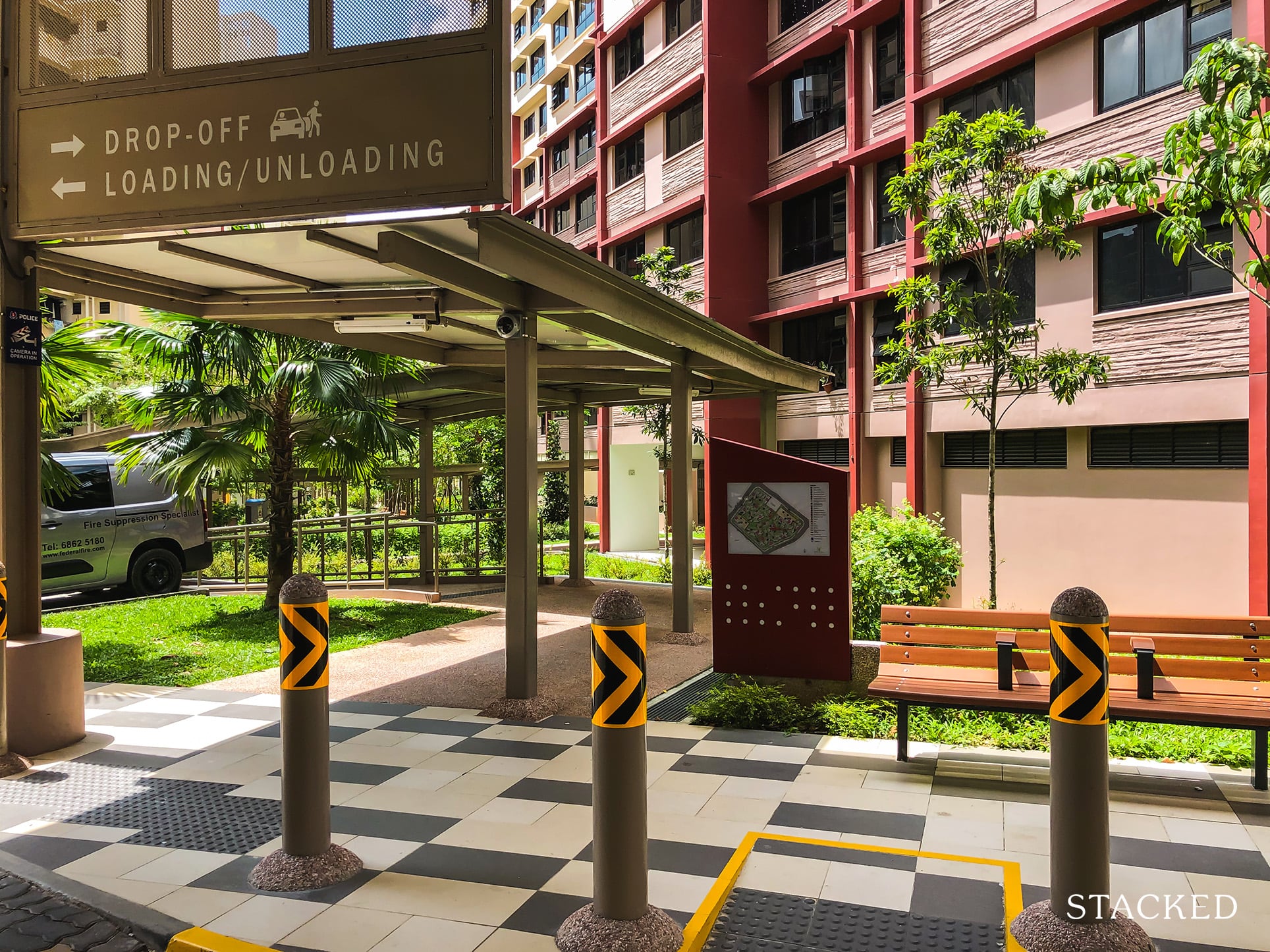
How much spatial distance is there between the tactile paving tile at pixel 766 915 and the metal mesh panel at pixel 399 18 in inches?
189

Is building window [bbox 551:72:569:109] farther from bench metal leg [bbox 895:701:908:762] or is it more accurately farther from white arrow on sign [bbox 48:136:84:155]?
bench metal leg [bbox 895:701:908:762]

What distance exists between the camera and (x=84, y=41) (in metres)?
6.32

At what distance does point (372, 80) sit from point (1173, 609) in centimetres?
1418

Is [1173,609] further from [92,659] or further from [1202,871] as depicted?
[92,659]

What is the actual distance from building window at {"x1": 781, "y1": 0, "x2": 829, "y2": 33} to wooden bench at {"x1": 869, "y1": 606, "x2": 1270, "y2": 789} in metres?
19.3

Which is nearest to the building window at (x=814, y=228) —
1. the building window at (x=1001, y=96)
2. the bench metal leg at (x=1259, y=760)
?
the building window at (x=1001, y=96)

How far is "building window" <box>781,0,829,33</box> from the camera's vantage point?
21875mm

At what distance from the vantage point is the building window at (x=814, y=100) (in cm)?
2136

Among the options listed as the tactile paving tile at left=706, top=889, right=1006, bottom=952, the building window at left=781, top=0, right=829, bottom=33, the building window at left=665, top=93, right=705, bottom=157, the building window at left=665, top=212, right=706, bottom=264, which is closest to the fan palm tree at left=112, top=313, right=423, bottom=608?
the tactile paving tile at left=706, top=889, right=1006, bottom=952

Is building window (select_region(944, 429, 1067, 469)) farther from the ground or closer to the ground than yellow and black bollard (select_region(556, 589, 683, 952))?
farther from the ground

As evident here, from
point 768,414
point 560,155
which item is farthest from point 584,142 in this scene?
point 768,414

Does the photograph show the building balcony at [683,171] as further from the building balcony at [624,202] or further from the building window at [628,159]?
the building window at [628,159]

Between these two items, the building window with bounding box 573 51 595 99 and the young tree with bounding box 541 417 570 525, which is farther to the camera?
the building window with bounding box 573 51 595 99

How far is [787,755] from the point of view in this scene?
20.7 ft
